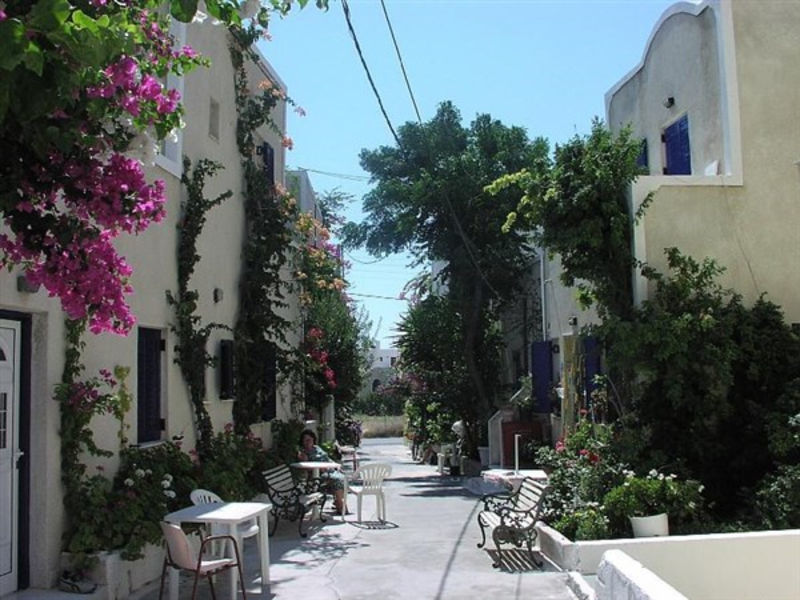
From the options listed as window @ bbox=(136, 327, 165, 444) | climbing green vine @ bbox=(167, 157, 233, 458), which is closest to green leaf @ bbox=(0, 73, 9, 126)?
window @ bbox=(136, 327, 165, 444)

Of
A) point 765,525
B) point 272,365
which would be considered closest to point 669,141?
point 765,525

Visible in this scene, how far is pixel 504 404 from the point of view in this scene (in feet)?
65.6

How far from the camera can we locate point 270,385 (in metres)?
13.7

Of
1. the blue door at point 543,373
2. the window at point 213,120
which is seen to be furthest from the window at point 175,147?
the blue door at point 543,373

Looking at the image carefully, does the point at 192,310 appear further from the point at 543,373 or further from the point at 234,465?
the point at 543,373

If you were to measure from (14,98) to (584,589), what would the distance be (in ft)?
20.1

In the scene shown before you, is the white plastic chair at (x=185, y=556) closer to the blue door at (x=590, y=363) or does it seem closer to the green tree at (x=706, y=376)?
the green tree at (x=706, y=376)

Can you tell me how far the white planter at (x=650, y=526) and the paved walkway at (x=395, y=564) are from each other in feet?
3.20

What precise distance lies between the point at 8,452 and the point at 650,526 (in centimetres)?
605

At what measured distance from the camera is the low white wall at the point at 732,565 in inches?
246

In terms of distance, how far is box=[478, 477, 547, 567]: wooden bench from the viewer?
902 centimetres

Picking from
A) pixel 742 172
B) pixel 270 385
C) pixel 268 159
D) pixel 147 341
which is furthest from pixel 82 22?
pixel 268 159

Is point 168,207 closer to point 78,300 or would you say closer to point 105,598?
point 105,598

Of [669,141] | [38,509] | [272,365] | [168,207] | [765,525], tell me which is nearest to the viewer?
[38,509]
